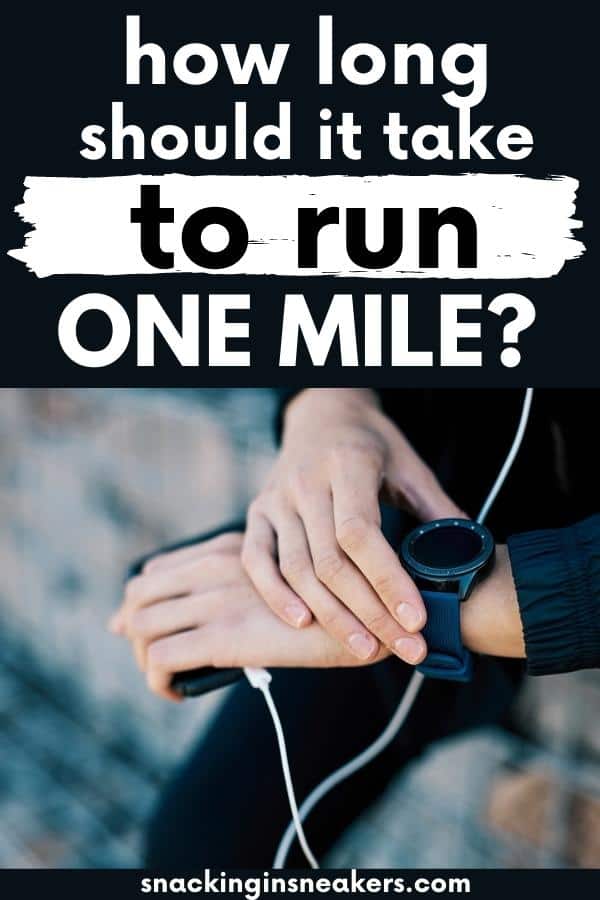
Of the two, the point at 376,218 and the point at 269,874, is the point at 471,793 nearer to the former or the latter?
the point at 269,874

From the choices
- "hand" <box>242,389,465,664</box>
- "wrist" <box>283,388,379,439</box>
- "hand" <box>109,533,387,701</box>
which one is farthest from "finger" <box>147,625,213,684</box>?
"wrist" <box>283,388,379,439</box>

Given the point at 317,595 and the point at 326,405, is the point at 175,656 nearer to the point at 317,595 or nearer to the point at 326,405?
the point at 317,595

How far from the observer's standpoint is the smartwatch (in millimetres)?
1186

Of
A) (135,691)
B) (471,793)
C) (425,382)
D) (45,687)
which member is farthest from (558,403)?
(45,687)

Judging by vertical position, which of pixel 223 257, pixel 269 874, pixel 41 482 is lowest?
pixel 269 874

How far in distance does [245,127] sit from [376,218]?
0.31 metres

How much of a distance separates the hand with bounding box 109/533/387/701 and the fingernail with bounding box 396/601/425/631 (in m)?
0.08

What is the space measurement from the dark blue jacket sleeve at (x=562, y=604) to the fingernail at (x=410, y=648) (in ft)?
0.43

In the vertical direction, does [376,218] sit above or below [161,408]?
above

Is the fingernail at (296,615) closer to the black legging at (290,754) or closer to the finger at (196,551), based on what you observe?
the finger at (196,551)

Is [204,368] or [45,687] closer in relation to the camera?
[204,368]

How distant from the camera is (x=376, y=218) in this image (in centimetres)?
175

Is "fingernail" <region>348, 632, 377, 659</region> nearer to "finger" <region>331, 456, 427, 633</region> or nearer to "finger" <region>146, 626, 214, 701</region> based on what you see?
"finger" <region>331, 456, 427, 633</region>

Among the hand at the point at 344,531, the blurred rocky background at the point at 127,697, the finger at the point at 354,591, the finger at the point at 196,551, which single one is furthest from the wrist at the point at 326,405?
the blurred rocky background at the point at 127,697
